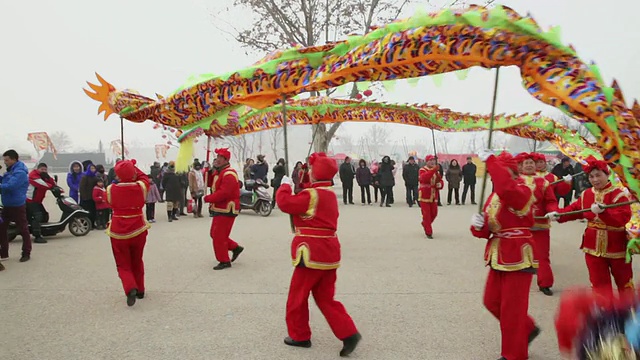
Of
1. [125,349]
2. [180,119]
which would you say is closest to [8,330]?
[125,349]

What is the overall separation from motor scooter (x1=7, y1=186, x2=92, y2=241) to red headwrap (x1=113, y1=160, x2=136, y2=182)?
5.01 meters

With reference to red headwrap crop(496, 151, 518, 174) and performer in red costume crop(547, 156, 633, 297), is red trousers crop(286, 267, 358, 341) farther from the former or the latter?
performer in red costume crop(547, 156, 633, 297)

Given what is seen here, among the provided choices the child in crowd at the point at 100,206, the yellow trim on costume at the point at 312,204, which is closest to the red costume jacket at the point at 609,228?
the yellow trim on costume at the point at 312,204

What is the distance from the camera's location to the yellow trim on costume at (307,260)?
374 cm

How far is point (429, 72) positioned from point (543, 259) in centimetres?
281

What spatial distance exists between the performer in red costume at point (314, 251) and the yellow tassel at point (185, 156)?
2.02 m

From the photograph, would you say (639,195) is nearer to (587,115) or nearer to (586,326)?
(587,115)

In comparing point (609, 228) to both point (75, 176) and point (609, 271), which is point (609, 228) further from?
point (75, 176)

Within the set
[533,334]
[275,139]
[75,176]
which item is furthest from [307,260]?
[275,139]

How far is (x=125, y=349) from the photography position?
3842 millimetres

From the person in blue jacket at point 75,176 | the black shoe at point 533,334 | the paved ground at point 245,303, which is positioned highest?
the person in blue jacket at point 75,176

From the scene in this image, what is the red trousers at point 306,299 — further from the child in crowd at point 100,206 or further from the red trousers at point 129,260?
the child in crowd at point 100,206

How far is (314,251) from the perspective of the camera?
12.3 ft

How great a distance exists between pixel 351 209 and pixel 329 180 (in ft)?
33.9
